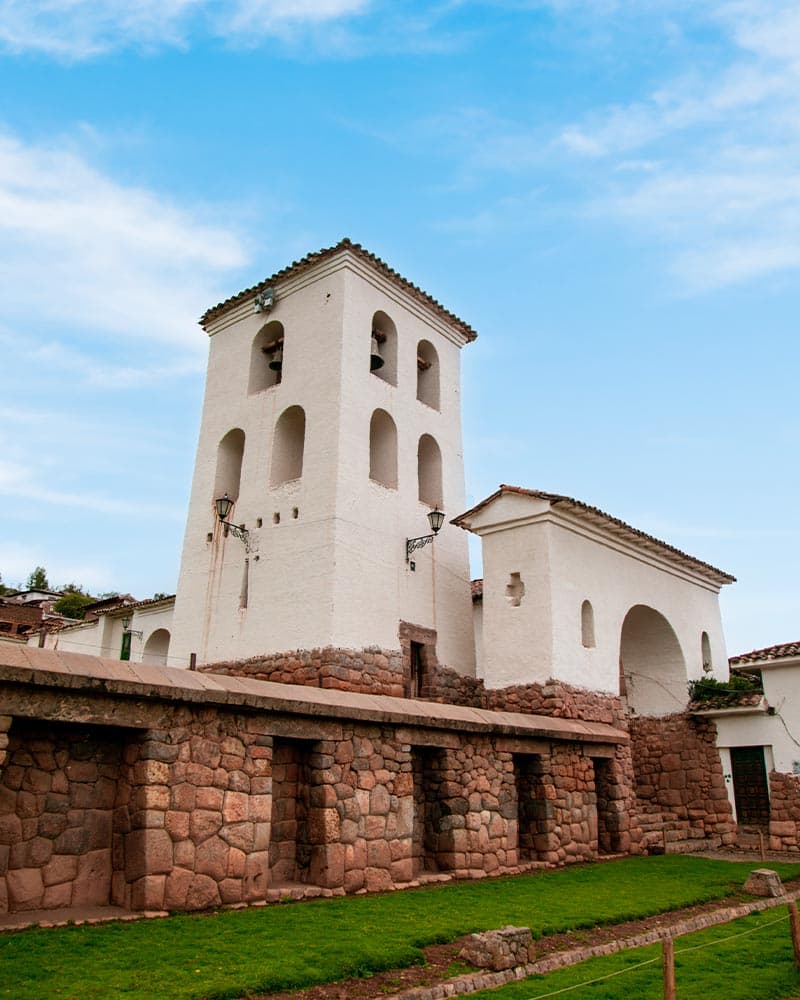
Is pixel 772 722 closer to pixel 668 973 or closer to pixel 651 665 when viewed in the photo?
pixel 651 665

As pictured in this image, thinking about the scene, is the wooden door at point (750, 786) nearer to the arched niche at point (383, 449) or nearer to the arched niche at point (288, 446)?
the arched niche at point (383, 449)

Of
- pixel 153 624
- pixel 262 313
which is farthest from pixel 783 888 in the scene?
pixel 153 624

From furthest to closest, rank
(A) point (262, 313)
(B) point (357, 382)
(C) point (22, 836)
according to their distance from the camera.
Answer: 1. (A) point (262, 313)
2. (B) point (357, 382)
3. (C) point (22, 836)

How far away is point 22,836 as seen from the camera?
6.98 meters

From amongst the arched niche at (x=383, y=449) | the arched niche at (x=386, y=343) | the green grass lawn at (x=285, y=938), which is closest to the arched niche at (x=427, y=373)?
the arched niche at (x=386, y=343)

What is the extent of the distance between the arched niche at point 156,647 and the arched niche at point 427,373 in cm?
974

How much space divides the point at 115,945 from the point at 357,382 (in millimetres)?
11925

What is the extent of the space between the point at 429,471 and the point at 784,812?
9.52m

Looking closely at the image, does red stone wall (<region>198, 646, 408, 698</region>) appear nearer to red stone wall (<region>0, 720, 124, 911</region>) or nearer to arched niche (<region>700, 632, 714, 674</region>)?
red stone wall (<region>0, 720, 124, 911</region>)

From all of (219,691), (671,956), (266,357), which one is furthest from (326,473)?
(671,956)

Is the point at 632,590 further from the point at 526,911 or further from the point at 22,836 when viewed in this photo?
the point at 22,836

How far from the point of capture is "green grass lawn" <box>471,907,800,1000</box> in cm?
568

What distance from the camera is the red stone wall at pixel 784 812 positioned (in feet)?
50.6

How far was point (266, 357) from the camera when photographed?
61.4ft
